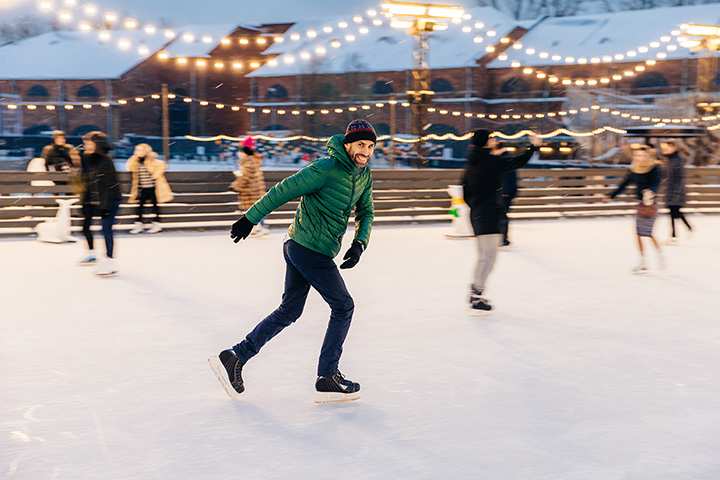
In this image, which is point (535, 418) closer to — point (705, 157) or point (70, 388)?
point (70, 388)

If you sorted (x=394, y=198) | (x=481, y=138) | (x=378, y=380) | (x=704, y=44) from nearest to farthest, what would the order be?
(x=378, y=380), (x=481, y=138), (x=394, y=198), (x=704, y=44)

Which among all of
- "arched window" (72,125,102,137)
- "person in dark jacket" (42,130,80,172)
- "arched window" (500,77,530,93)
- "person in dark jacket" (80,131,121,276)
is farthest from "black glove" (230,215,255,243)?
"arched window" (72,125,102,137)

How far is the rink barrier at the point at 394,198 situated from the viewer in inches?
528

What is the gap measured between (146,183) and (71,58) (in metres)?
36.8

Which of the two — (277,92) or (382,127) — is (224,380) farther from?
(277,92)

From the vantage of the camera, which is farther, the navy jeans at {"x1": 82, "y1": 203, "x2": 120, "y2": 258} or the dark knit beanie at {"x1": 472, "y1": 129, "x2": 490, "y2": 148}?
the navy jeans at {"x1": 82, "y1": 203, "x2": 120, "y2": 258}

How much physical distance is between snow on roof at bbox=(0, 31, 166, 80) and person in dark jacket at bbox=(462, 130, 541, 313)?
4095cm

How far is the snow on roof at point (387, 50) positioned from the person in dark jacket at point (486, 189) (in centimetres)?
3628

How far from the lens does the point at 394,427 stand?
4012mm

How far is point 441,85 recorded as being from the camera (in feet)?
142

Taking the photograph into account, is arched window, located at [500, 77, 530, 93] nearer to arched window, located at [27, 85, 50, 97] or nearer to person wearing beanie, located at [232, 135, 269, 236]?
arched window, located at [27, 85, 50, 97]

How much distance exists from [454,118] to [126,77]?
18.5 metres

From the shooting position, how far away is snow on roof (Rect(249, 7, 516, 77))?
141 feet

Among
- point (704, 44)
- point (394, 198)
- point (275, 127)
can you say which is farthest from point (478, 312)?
point (275, 127)
